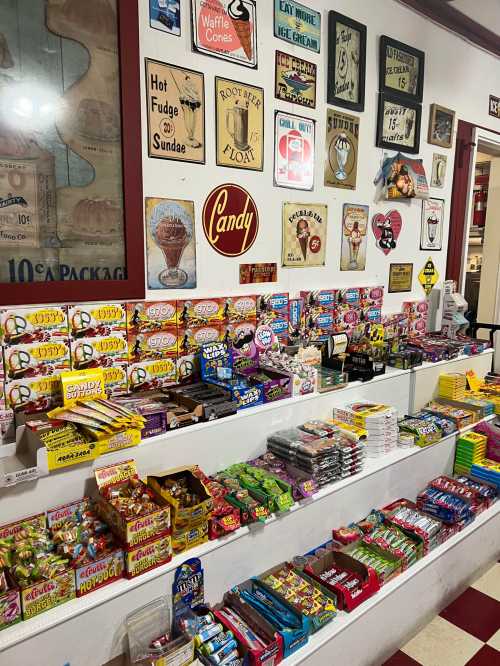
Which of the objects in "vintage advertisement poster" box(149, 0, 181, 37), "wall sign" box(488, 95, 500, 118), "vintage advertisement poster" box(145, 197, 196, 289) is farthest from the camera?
"wall sign" box(488, 95, 500, 118)

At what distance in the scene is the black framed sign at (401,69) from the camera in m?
2.80

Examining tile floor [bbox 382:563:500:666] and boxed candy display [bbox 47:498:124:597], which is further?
tile floor [bbox 382:563:500:666]

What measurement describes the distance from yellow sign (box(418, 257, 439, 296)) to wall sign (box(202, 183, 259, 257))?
160 cm

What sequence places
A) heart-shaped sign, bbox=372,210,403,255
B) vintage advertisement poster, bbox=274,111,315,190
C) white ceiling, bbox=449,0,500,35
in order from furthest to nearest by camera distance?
white ceiling, bbox=449,0,500,35 → heart-shaped sign, bbox=372,210,403,255 → vintage advertisement poster, bbox=274,111,315,190

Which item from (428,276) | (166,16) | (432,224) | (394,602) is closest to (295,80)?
(166,16)

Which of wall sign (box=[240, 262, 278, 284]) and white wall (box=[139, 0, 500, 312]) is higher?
white wall (box=[139, 0, 500, 312])

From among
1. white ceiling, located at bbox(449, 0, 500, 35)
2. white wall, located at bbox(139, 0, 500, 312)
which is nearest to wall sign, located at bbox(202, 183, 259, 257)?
white wall, located at bbox(139, 0, 500, 312)

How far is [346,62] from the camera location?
103 inches

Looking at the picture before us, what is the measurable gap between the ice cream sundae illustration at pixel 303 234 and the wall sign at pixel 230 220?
0.29 metres

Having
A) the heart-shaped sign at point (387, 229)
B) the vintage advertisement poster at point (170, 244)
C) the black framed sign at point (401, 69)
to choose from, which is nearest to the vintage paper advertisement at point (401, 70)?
the black framed sign at point (401, 69)

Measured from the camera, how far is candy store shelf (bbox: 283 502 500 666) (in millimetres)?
1616

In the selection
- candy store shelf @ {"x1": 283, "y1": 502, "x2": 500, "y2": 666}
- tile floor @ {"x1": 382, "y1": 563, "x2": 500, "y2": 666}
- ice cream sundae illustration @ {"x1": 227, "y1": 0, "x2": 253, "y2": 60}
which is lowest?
tile floor @ {"x1": 382, "y1": 563, "x2": 500, "y2": 666}

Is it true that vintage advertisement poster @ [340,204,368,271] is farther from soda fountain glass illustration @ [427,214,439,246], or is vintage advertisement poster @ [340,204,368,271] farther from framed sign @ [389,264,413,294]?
soda fountain glass illustration @ [427,214,439,246]

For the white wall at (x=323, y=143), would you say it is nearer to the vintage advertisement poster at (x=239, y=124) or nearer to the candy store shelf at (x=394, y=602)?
the vintage advertisement poster at (x=239, y=124)
